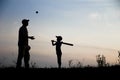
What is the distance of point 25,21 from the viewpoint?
13.9 metres

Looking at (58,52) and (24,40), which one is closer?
(24,40)

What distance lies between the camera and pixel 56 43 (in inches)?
685
